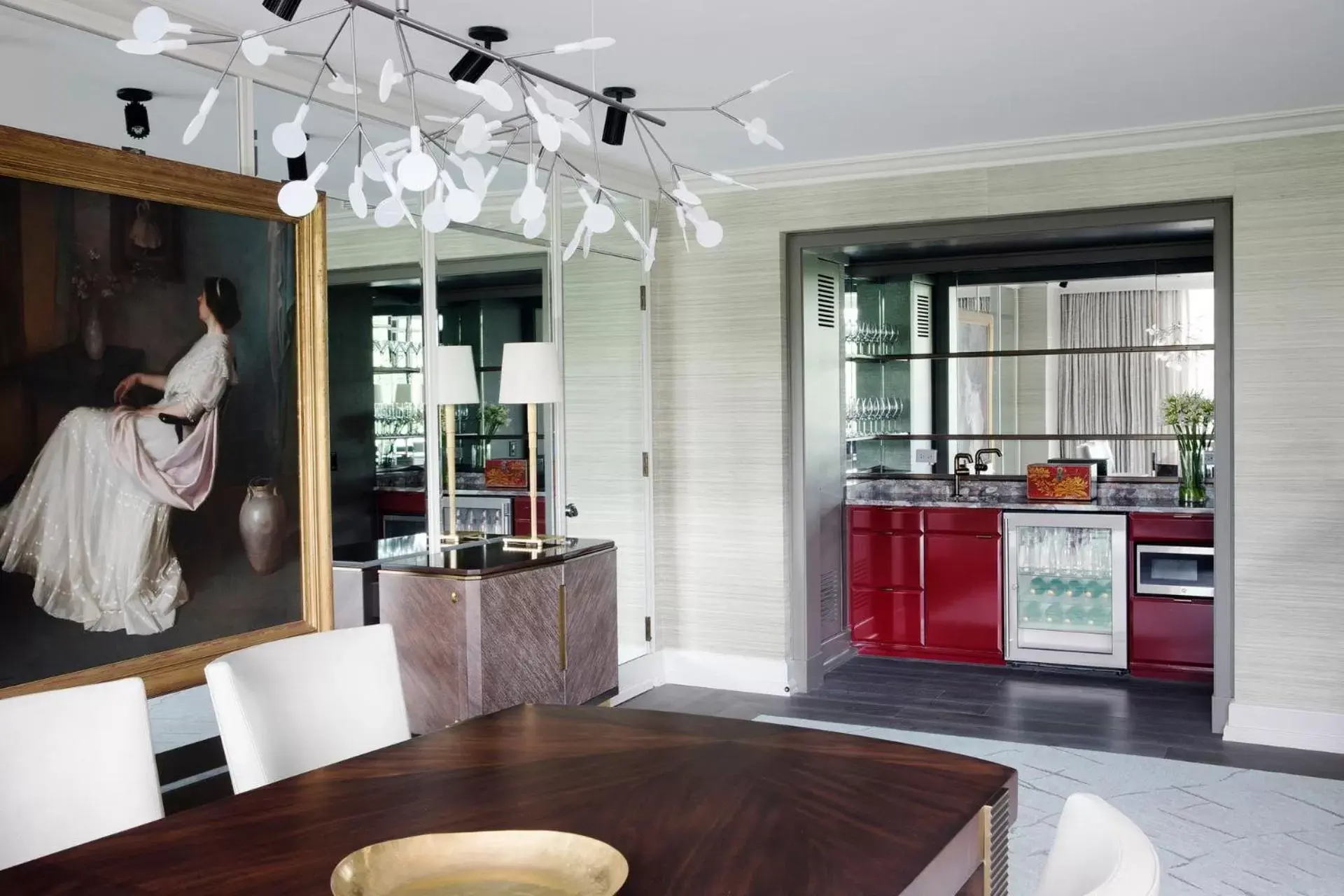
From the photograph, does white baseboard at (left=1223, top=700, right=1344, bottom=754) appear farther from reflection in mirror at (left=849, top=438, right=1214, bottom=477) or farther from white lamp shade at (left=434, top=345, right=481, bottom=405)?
white lamp shade at (left=434, top=345, right=481, bottom=405)

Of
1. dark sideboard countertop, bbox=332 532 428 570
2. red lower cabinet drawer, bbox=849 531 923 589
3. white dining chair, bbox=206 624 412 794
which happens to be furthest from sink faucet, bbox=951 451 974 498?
white dining chair, bbox=206 624 412 794

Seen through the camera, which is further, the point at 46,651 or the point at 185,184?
the point at 185,184

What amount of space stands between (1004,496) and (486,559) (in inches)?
138

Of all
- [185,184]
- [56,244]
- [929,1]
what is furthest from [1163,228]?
[56,244]

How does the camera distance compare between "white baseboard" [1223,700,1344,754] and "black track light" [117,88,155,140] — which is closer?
"black track light" [117,88,155,140]

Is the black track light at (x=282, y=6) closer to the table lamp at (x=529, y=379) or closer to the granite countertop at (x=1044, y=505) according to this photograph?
the table lamp at (x=529, y=379)

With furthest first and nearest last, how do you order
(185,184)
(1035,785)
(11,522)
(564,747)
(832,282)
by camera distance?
(832,282) < (1035,785) < (185,184) < (11,522) < (564,747)

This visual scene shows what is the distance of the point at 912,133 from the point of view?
4977 millimetres

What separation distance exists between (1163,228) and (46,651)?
510cm

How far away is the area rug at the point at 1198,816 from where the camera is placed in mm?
3354

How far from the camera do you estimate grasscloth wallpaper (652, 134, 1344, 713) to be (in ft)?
15.2

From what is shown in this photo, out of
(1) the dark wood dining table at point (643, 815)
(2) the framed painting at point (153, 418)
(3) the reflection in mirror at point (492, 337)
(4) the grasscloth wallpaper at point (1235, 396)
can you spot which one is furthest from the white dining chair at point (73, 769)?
(4) the grasscloth wallpaper at point (1235, 396)

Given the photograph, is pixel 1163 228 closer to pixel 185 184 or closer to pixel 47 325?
pixel 185 184

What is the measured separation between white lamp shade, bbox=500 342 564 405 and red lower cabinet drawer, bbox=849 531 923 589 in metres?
2.60
